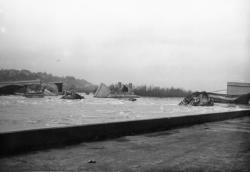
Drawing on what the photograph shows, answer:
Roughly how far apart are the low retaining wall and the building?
8663 centimetres

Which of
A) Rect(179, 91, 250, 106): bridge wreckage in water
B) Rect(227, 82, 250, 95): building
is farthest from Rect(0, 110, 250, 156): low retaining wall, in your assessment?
Rect(227, 82, 250, 95): building

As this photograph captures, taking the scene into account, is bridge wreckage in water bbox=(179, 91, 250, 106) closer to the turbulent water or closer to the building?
the building

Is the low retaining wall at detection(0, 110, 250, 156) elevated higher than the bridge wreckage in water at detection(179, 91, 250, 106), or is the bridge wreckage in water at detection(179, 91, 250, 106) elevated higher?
the low retaining wall at detection(0, 110, 250, 156)

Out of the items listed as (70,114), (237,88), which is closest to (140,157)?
(70,114)

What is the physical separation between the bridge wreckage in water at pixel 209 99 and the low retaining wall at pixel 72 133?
7069cm

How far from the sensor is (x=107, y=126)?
748 cm

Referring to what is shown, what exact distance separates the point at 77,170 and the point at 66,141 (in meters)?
2.09

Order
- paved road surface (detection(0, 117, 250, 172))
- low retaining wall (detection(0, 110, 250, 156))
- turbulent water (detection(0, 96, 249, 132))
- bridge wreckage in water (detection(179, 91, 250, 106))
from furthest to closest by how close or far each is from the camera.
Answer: bridge wreckage in water (detection(179, 91, 250, 106)) → turbulent water (detection(0, 96, 249, 132)) → low retaining wall (detection(0, 110, 250, 156)) → paved road surface (detection(0, 117, 250, 172))

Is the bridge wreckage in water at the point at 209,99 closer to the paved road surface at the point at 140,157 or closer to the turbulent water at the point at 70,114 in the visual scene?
the turbulent water at the point at 70,114

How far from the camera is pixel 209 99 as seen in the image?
81188mm

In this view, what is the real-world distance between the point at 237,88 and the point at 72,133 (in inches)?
3702

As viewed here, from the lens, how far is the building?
298 ft

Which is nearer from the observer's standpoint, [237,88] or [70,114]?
[70,114]

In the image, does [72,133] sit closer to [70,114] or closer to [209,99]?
[70,114]
